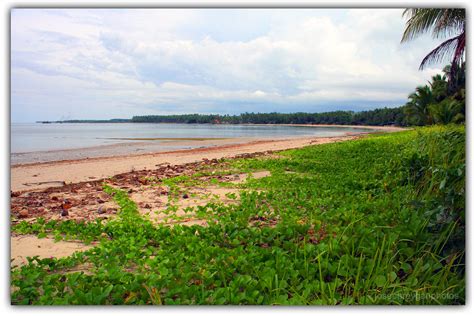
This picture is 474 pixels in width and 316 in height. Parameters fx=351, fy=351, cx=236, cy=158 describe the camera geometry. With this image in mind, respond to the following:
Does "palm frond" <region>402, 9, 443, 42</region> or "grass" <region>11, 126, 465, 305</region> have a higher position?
"palm frond" <region>402, 9, 443, 42</region>

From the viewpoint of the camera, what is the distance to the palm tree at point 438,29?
11.7 ft

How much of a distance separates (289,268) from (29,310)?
68.4 inches

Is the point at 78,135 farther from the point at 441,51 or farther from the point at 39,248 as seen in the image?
the point at 441,51

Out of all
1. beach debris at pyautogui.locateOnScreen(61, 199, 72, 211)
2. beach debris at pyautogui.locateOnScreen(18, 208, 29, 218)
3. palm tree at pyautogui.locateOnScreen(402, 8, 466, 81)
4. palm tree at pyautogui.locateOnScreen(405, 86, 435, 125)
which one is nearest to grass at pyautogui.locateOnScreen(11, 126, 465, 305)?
beach debris at pyautogui.locateOnScreen(18, 208, 29, 218)

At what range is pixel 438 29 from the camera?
3.87m

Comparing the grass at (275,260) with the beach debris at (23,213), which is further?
the beach debris at (23,213)

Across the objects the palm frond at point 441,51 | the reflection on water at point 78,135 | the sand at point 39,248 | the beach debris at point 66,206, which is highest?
the palm frond at point 441,51

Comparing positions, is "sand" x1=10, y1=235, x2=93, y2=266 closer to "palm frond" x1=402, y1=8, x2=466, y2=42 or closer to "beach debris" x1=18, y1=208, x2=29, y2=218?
"beach debris" x1=18, y1=208, x2=29, y2=218

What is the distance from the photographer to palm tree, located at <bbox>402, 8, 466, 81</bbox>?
3574 mm

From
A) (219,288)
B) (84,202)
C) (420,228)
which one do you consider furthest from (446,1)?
(84,202)

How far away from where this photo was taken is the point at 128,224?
3455mm

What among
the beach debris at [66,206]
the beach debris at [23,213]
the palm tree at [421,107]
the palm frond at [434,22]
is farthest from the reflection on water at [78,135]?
the palm tree at [421,107]

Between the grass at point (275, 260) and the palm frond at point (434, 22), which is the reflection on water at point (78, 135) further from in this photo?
the palm frond at point (434, 22)

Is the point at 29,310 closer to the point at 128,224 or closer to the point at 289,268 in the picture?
the point at 128,224
